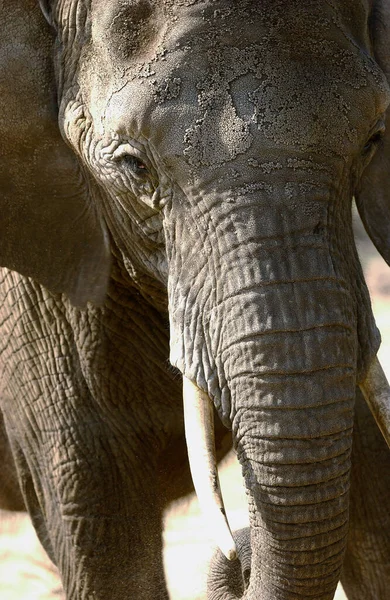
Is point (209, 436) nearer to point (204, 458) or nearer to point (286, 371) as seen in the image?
point (204, 458)

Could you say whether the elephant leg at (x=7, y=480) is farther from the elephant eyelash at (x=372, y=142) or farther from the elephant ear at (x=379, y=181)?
the elephant eyelash at (x=372, y=142)

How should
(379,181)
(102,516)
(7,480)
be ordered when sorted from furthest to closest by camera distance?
(7,480) < (102,516) < (379,181)

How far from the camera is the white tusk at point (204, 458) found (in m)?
2.77

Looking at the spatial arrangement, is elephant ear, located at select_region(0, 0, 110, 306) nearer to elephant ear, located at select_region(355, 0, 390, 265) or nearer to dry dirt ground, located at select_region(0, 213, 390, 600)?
elephant ear, located at select_region(355, 0, 390, 265)

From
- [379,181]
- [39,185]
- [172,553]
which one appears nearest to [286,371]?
[379,181]

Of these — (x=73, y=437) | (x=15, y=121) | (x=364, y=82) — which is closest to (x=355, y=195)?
(x=364, y=82)

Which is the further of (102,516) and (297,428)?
(102,516)

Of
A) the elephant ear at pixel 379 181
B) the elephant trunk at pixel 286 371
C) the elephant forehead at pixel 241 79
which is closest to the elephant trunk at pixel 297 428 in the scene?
Answer: the elephant trunk at pixel 286 371

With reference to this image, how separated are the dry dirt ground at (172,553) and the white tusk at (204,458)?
2.38 meters

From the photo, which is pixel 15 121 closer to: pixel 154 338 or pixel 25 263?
pixel 25 263

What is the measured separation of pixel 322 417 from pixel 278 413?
0.28 ft

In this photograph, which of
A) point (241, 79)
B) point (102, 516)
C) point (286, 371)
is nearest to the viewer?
point (286, 371)

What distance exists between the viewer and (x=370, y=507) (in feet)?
12.7

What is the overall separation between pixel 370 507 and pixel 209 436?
1125mm
